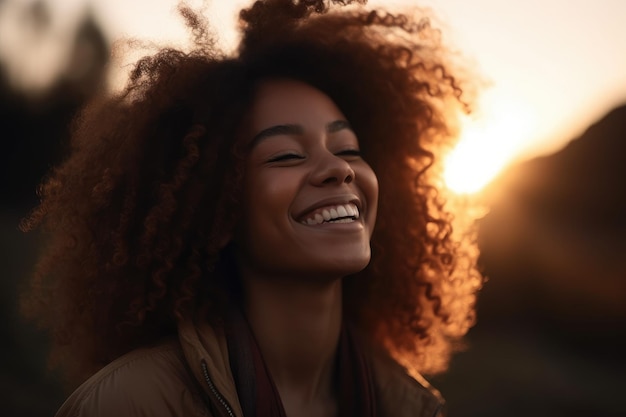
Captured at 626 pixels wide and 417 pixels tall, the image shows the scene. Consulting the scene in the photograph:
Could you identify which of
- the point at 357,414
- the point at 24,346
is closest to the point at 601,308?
the point at 24,346

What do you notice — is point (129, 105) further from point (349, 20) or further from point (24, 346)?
point (24, 346)

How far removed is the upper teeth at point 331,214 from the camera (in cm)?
356

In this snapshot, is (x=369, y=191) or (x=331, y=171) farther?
(x=369, y=191)

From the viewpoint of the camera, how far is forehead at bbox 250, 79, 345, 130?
12.1 ft

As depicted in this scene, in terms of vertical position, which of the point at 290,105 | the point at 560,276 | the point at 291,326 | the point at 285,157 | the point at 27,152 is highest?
the point at 27,152

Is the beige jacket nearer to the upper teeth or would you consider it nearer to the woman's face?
the woman's face

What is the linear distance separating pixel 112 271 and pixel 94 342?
0.36 meters

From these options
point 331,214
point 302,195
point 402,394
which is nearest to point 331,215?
point 331,214

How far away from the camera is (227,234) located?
3.65 meters

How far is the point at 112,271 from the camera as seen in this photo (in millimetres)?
3574

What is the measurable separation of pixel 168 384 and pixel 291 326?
0.54 m

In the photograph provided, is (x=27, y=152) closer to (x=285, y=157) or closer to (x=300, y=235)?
(x=285, y=157)

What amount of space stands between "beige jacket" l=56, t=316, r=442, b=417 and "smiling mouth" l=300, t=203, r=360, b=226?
0.53 m

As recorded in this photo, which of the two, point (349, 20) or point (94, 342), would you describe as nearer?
point (94, 342)
